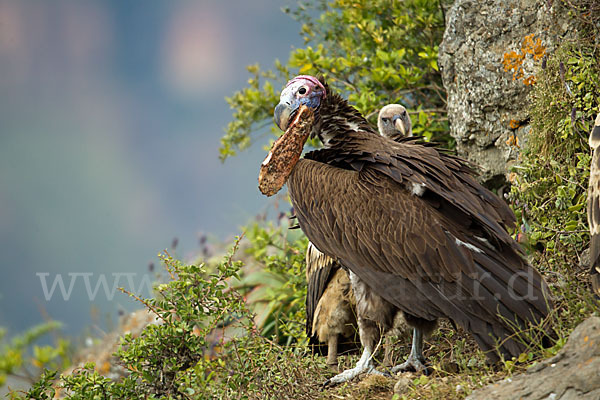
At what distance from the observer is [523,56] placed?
484cm

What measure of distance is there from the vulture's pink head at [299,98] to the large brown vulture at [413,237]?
0.09m

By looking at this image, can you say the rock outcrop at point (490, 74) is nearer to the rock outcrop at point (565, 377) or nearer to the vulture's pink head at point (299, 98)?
the vulture's pink head at point (299, 98)

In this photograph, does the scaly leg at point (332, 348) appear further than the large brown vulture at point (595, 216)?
Yes

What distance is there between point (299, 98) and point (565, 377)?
230 centimetres

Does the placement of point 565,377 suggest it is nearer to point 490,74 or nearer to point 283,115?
point 283,115

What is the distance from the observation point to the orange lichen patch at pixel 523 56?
187 inches

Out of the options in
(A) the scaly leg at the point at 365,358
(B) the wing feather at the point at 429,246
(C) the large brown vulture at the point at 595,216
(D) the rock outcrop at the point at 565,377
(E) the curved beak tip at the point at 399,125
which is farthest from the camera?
(E) the curved beak tip at the point at 399,125

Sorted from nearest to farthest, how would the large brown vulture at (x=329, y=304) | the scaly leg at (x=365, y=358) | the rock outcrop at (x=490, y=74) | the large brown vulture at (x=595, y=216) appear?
the large brown vulture at (x=595, y=216) → the scaly leg at (x=365, y=358) → the large brown vulture at (x=329, y=304) → the rock outcrop at (x=490, y=74)

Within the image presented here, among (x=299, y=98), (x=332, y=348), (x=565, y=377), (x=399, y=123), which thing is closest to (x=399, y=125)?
(x=399, y=123)


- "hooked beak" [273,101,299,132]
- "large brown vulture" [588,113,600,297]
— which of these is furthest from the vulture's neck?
"large brown vulture" [588,113,600,297]

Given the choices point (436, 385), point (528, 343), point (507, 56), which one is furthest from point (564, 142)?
point (436, 385)

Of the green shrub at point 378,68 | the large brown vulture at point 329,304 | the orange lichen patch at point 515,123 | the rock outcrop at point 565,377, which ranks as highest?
the green shrub at point 378,68

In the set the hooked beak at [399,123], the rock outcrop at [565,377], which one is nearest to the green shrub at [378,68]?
the hooked beak at [399,123]

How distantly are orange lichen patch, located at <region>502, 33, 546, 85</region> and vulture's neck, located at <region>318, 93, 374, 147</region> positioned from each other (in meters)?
1.40
